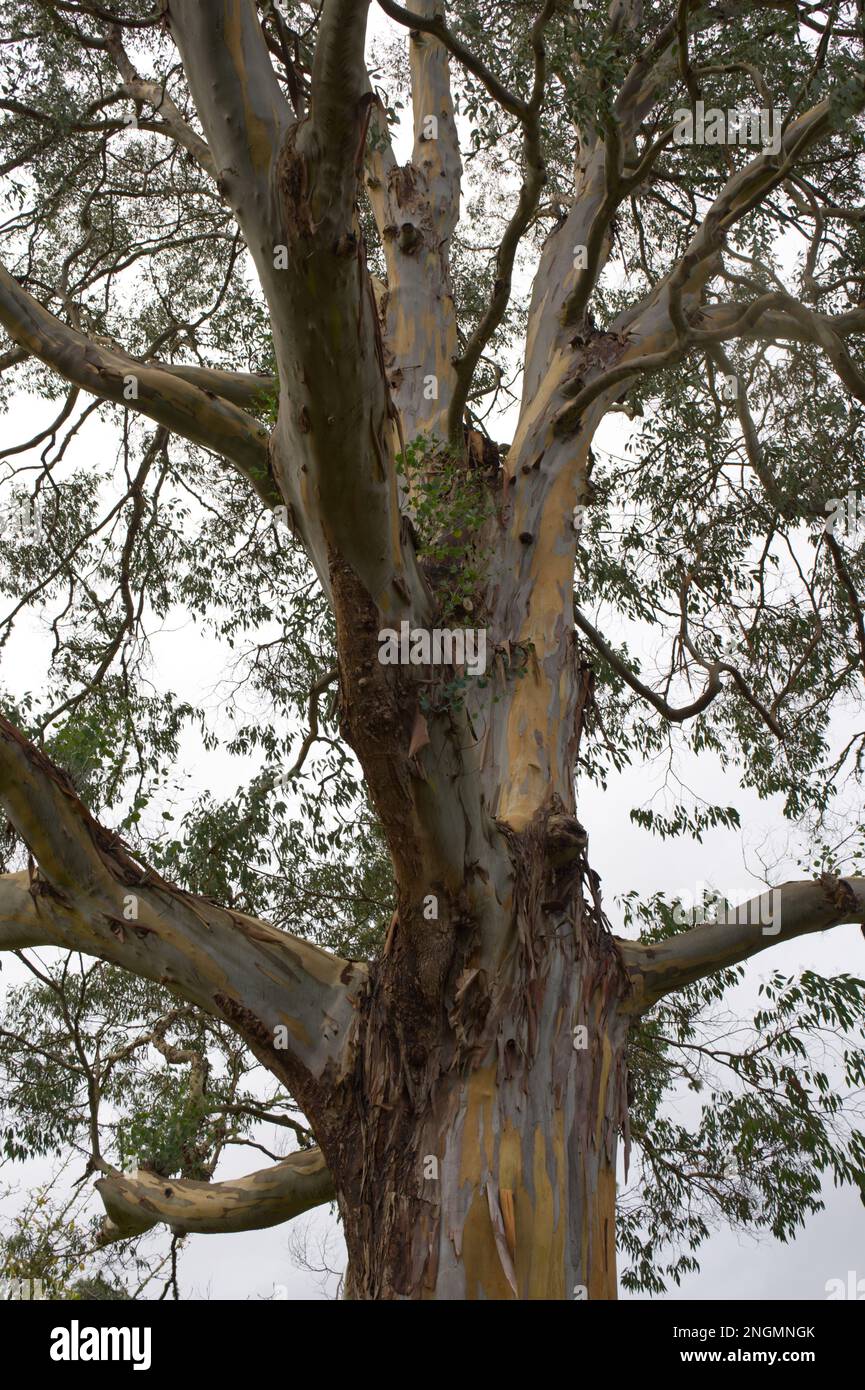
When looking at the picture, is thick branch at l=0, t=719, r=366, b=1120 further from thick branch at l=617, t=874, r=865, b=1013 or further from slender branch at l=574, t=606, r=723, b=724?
slender branch at l=574, t=606, r=723, b=724

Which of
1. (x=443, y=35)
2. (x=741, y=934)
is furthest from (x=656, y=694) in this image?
(x=443, y=35)

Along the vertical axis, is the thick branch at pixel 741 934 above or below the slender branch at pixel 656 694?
below


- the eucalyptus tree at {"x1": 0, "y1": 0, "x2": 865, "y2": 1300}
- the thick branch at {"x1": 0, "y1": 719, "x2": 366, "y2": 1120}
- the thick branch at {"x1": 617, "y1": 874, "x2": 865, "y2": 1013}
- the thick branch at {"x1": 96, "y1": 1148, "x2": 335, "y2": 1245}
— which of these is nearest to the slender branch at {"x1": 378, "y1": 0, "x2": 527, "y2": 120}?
the eucalyptus tree at {"x1": 0, "y1": 0, "x2": 865, "y2": 1300}

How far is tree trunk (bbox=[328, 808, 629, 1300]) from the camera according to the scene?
3.22m

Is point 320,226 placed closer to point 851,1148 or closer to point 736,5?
point 736,5

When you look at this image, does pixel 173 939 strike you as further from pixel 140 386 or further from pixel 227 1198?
pixel 140 386

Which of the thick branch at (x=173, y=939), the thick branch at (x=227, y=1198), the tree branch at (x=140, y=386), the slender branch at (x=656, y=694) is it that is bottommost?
the thick branch at (x=227, y=1198)

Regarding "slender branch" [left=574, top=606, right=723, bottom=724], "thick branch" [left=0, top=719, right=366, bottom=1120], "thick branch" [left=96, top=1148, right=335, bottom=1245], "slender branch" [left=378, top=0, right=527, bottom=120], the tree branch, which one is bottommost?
"thick branch" [left=96, top=1148, right=335, bottom=1245]

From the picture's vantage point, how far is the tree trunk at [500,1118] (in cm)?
322

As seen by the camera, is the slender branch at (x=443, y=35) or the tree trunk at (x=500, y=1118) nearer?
the tree trunk at (x=500, y=1118)

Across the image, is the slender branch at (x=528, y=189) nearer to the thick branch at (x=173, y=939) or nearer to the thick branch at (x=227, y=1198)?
the thick branch at (x=173, y=939)

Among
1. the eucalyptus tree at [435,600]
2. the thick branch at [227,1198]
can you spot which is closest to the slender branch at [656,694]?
the eucalyptus tree at [435,600]

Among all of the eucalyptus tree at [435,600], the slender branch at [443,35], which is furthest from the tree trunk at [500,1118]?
the slender branch at [443,35]
